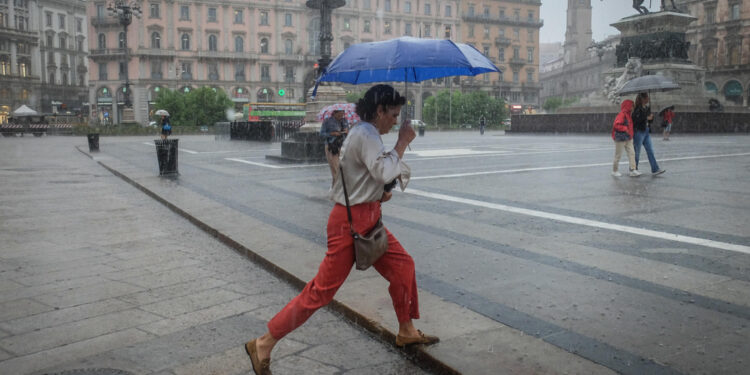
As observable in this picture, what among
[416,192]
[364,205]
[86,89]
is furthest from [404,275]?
[86,89]

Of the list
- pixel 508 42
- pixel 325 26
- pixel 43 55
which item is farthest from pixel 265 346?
pixel 43 55

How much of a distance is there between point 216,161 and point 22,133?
33874 millimetres

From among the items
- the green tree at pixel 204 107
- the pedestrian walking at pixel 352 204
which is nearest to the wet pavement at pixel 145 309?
the pedestrian walking at pixel 352 204

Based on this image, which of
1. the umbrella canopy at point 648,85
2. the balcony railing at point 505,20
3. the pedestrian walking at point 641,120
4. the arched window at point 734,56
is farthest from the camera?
the balcony railing at point 505,20

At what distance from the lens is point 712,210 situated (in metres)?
7.12

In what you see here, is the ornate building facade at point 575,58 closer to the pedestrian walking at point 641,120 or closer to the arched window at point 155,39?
the arched window at point 155,39

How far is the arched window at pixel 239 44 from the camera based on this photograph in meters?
67.7

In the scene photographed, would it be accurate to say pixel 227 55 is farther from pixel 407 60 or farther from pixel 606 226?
pixel 407 60

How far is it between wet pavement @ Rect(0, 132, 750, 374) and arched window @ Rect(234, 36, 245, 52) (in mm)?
60075

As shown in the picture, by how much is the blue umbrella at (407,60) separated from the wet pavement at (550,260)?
5.11 feet

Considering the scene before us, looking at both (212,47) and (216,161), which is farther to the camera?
(212,47)

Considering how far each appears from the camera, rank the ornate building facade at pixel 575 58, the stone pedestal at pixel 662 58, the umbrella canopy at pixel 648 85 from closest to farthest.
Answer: the umbrella canopy at pixel 648 85
the stone pedestal at pixel 662 58
the ornate building facade at pixel 575 58

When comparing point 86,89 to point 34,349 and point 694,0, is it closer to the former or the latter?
point 694,0

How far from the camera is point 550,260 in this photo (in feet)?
16.1
